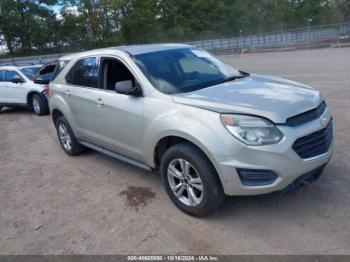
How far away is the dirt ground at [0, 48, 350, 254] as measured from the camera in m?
3.29

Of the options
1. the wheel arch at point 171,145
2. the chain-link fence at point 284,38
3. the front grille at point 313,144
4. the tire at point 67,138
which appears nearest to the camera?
the front grille at point 313,144

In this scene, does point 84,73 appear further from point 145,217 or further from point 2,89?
point 2,89

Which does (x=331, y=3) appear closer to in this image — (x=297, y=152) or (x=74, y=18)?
(x=74, y=18)

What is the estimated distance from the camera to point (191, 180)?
3.67m

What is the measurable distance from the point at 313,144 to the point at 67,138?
412 centimetres

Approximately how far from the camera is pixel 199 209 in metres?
3.63

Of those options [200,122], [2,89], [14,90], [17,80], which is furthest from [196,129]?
[2,89]

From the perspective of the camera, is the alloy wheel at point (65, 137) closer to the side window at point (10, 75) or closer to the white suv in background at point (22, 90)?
the white suv in background at point (22, 90)

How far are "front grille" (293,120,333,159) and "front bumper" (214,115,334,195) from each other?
0.05 meters

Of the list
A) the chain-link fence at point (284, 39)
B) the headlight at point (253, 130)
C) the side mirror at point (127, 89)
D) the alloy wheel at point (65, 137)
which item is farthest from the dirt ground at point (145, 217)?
the chain-link fence at point (284, 39)

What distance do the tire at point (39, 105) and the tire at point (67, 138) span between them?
14.6 feet

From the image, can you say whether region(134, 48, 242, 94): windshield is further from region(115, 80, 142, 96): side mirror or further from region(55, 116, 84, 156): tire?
region(55, 116, 84, 156): tire

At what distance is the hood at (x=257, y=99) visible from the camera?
3324 millimetres

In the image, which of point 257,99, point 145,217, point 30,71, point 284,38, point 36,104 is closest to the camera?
point 257,99
